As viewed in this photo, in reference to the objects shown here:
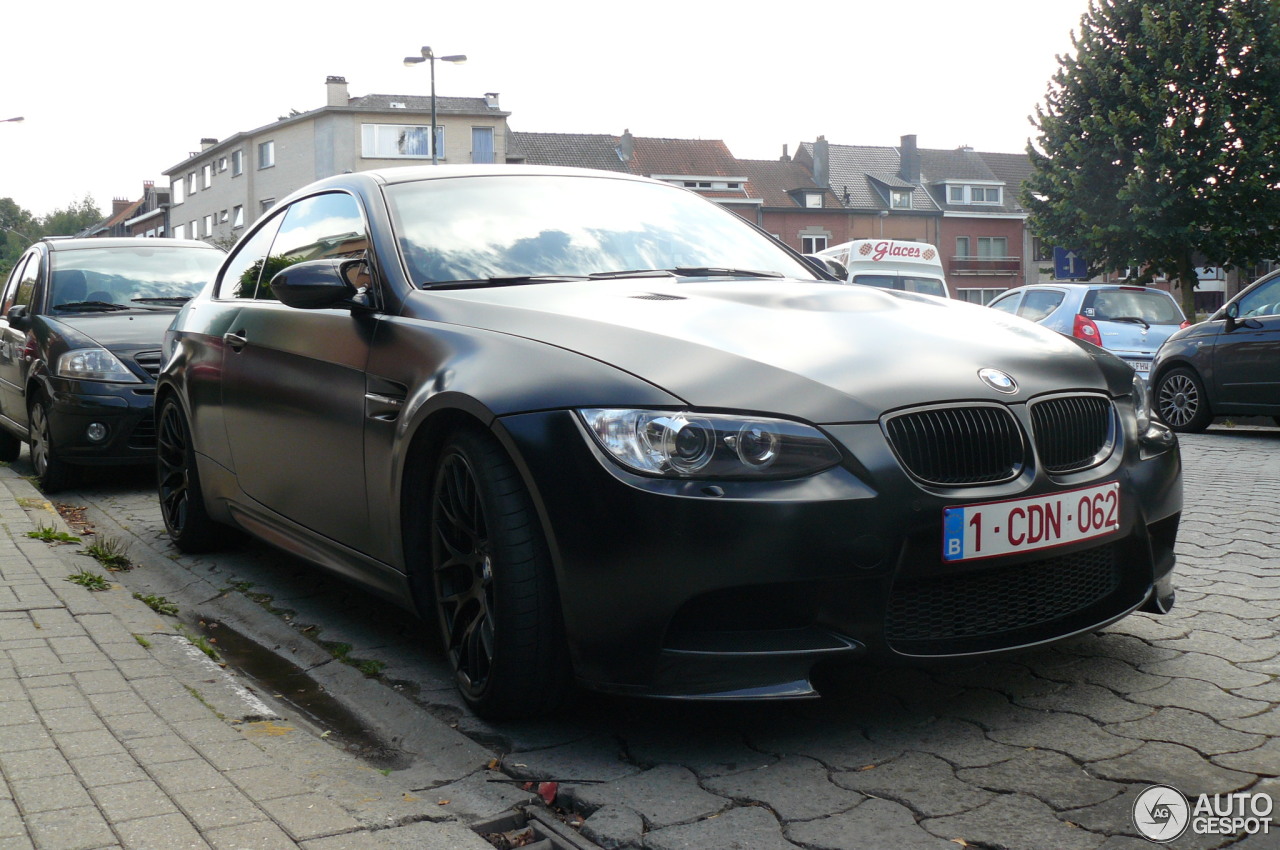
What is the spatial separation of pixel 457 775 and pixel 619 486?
2.67 ft

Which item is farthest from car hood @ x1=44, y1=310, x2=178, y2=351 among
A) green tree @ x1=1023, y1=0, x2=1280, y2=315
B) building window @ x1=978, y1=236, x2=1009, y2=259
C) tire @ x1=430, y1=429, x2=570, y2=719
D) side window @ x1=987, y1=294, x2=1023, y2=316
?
building window @ x1=978, y1=236, x2=1009, y2=259

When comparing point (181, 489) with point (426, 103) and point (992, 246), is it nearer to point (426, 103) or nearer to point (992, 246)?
point (426, 103)

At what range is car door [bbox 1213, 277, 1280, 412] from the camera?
36.4ft

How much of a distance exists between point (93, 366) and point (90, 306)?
3.06 ft

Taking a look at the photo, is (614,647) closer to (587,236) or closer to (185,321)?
(587,236)

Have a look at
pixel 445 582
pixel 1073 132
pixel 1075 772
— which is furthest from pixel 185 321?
pixel 1073 132

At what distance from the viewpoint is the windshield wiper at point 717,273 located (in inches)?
160

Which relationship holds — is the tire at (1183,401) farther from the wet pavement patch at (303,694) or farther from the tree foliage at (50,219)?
the tree foliage at (50,219)

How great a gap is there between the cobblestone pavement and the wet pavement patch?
85 mm

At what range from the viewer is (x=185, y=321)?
225 inches

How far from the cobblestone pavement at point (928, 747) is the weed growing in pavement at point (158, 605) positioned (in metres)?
0.68

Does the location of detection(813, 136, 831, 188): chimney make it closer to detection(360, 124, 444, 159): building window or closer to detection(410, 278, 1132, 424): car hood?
detection(360, 124, 444, 159): building window

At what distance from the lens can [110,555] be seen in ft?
18.3

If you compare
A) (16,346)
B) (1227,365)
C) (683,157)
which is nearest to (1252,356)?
(1227,365)
